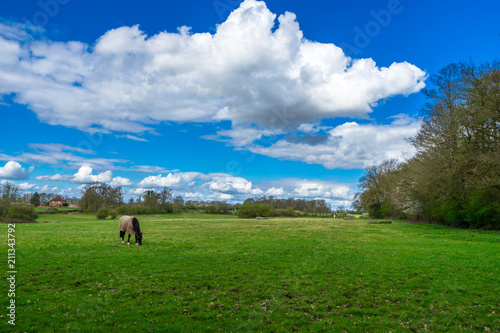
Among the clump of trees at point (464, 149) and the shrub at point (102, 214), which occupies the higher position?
the clump of trees at point (464, 149)

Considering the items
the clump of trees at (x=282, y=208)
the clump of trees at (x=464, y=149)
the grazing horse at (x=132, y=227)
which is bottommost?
the clump of trees at (x=282, y=208)

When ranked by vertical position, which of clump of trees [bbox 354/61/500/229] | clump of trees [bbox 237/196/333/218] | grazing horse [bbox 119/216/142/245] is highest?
clump of trees [bbox 354/61/500/229]

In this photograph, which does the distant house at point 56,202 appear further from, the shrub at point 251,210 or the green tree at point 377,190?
the green tree at point 377,190

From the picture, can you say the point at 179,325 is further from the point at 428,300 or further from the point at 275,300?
the point at 428,300

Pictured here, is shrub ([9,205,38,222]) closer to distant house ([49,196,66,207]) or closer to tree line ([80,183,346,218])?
tree line ([80,183,346,218])

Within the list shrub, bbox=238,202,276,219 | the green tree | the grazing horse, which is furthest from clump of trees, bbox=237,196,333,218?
the grazing horse

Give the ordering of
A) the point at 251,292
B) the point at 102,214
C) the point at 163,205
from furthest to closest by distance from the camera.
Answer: the point at 163,205 < the point at 102,214 < the point at 251,292

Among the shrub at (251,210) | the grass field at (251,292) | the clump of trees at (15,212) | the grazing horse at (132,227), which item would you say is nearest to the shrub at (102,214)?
the clump of trees at (15,212)

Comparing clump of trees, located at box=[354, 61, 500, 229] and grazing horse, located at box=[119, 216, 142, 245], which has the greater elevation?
clump of trees, located at box=[354, 61, 500, 229]

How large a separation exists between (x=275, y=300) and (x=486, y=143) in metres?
33.8

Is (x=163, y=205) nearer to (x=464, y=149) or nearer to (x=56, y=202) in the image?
(x=56, y=202)

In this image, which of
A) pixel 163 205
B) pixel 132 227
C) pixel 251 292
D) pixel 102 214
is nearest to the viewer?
pixel 251 292

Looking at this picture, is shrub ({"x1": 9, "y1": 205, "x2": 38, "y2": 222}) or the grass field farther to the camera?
shrub ({"x1": 9, "y1": 205, "x2": 38, "y2": 222})

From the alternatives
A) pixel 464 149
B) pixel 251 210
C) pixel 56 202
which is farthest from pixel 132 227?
pixel 56 202
